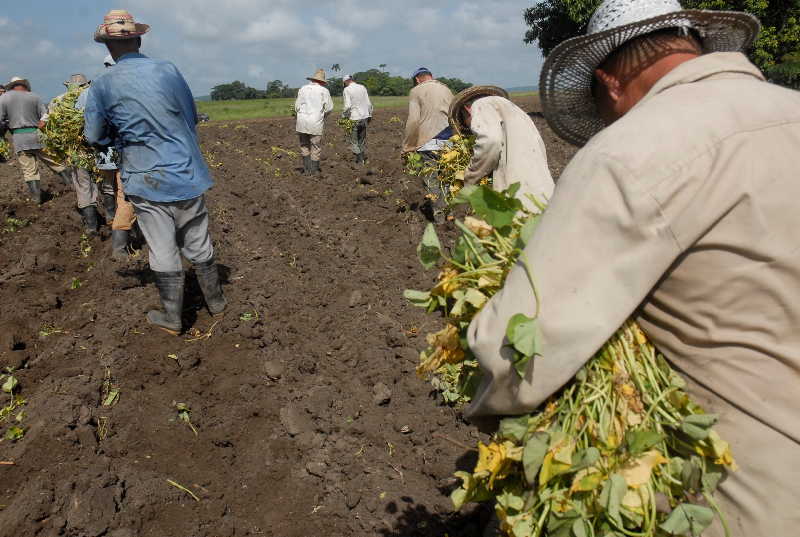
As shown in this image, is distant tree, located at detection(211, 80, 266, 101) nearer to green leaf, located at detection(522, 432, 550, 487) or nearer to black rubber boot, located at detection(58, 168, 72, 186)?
black rubber boot, located at detection(58, 168, 72, 186)

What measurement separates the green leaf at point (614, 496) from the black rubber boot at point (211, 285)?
435 cm

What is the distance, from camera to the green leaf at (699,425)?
1.20 metres

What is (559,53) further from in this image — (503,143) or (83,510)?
(83,510)

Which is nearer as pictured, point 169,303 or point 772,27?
point 169,303

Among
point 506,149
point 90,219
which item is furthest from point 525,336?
point 90,219

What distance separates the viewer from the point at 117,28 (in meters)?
4.37

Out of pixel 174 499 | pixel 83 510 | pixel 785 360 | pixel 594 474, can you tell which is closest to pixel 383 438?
pixel 174 499

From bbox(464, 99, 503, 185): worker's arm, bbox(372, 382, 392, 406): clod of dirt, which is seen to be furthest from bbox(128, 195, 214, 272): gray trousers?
bbox(464, 99, 503, 185): worker's arm

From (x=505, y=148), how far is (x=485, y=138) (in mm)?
163

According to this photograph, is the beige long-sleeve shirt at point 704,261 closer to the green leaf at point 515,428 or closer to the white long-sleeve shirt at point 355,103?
the green leaf at point 515,428

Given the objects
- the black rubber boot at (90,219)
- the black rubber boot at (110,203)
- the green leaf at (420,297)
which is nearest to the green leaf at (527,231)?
the green leaf at (420,297)

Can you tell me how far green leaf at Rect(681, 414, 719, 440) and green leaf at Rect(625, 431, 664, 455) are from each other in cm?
6

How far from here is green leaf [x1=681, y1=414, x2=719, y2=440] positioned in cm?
120

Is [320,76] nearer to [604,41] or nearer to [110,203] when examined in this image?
[110,203]
